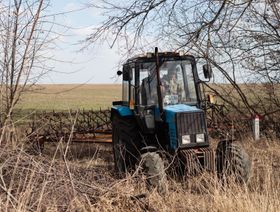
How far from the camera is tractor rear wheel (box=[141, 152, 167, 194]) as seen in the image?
614cm

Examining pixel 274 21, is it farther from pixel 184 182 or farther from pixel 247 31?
pixel 184 182

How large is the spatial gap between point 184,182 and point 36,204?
256cm

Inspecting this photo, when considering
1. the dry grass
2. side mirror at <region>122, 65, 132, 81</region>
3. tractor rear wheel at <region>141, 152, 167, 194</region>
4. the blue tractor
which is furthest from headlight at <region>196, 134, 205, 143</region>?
the dry grass

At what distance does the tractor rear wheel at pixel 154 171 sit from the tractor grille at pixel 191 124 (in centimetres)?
89

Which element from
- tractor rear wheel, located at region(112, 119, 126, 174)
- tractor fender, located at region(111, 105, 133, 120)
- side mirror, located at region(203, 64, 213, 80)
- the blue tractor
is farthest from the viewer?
tractor fender, located at region(111, 105, 133, 120)

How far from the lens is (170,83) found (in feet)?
25.7

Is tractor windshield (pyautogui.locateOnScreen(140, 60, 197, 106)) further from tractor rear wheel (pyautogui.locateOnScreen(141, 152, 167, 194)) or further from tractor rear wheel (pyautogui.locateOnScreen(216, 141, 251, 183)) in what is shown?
tractor rear wheel (pyautogui.locateOnScreen(141, 152, 167, 194))

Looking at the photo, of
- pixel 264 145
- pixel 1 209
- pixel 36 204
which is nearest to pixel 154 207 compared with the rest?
pixel 36 204

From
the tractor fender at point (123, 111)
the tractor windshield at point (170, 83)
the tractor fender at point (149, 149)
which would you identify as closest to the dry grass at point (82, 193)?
the tractor fender at point (149, 149)

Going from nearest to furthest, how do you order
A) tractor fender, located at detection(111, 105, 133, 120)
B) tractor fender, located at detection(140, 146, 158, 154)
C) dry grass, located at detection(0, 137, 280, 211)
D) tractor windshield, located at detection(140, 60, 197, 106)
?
dry grass, located at detection(0, 137, 280, 211) < tractor fender, located at detection(140, 146, 158, 154) < tractor windshield, located at detection(140, 60, 197, 106) < tractor fender, located at detection(111, 105, 133, 120)

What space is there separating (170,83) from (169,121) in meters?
0.63

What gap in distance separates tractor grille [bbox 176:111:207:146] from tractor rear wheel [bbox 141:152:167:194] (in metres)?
0.89

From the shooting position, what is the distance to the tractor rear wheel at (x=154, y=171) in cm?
614

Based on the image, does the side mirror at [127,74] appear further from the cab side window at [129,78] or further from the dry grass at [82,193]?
the dry grass at [82,193]
